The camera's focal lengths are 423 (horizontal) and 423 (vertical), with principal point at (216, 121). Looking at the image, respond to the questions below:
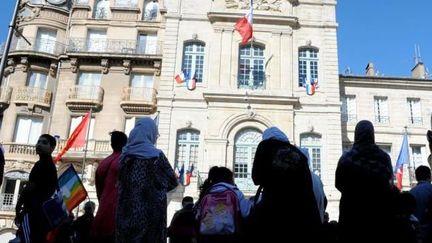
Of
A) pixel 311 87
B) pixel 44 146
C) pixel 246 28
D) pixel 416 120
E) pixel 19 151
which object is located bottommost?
pixel 44 146

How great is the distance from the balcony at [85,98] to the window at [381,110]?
17.3 meters

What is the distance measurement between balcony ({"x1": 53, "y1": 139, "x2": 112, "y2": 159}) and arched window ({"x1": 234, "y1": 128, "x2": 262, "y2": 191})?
295 inches

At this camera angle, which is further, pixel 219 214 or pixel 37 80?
pixel 37 80

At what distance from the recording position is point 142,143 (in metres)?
5.34

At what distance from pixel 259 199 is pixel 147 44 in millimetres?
24734

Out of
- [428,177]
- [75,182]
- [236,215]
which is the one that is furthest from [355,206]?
[75,182]

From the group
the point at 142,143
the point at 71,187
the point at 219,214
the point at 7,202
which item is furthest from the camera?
the point at 7,202

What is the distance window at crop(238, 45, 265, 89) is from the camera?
2453 cm

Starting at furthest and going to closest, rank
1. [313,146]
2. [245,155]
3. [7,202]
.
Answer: [7,202]
[313,146]
[245,155]

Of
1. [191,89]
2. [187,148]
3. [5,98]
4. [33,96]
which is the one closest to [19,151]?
[33,96]

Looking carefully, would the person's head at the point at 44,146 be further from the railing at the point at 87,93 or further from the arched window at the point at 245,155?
the railing at the point at 87,93

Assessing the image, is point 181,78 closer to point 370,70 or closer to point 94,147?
point 94,147

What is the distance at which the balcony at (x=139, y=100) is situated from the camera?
2573cm

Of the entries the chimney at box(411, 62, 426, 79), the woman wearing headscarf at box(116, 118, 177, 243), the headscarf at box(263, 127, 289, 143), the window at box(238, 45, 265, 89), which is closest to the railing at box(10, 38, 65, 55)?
the window at box(238, 45, 265, 89)
